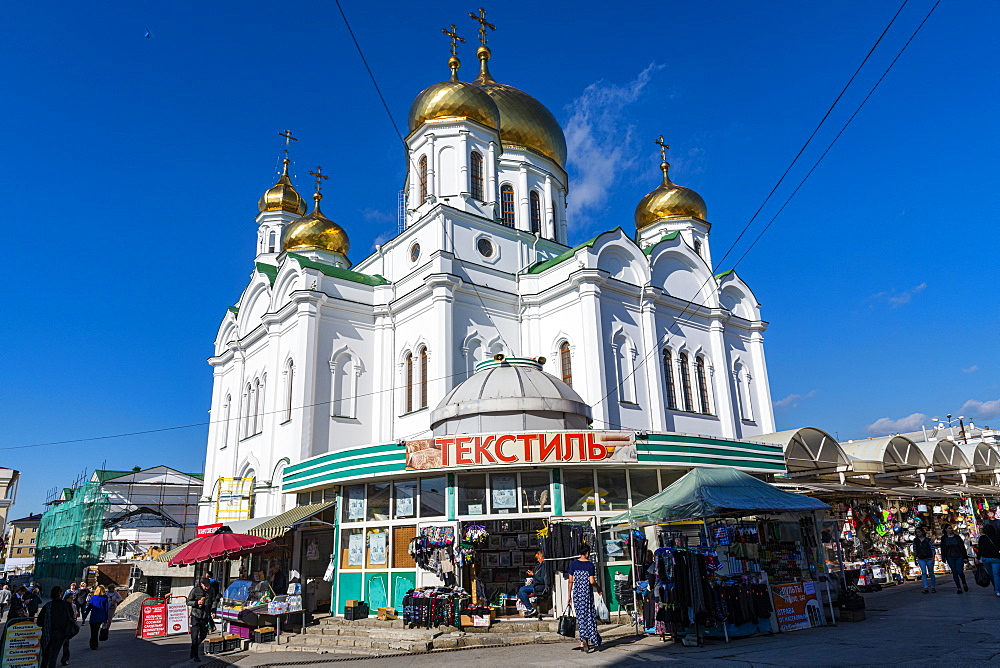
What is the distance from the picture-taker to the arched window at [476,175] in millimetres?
25609

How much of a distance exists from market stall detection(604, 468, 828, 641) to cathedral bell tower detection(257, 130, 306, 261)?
28423 millimetres

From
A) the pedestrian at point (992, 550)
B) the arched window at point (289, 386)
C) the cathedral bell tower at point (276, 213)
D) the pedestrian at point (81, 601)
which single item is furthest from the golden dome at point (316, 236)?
the pedestrian at point (992, 550)

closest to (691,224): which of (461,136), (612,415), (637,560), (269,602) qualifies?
(461,136)

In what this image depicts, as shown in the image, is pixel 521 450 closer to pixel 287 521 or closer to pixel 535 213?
pixel 287 521

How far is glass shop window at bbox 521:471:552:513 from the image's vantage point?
12.7 m

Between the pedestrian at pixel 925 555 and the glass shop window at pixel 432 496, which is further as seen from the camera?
the glass shop window at pixel 432 496

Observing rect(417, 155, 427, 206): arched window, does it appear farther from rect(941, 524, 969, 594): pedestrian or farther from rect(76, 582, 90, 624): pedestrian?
rect(941, 524, 969, 594): pedestrian

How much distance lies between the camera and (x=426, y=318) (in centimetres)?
2189

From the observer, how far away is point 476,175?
25859 mm

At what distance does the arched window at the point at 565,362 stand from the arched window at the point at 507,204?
7.29 metres

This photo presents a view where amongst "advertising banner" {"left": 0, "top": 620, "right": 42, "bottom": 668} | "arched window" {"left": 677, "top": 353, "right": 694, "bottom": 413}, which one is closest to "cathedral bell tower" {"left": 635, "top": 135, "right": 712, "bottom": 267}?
"arched window" {"left": 677, "top": 353, "right": 694, "bottom": 413}

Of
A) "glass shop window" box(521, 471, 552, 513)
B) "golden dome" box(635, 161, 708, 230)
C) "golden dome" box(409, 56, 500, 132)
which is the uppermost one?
"golden dome" box(409, 56, 500, 132)

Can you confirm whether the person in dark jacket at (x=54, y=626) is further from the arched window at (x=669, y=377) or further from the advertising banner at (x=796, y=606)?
the arched window at (x=669, y=377)

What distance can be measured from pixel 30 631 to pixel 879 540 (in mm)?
17293
